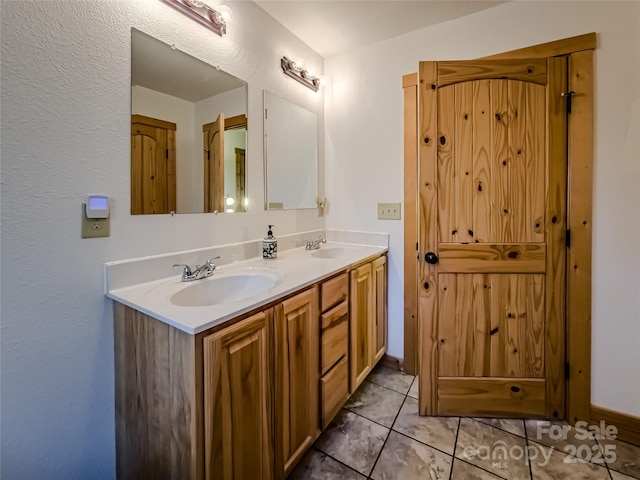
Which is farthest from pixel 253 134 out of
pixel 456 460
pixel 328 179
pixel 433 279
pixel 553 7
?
pixel 456 460

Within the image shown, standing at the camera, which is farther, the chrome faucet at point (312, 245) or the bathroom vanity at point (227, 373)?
the chrome faucet at point (312, 245)

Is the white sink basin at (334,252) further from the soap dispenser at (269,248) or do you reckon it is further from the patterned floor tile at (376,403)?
the patterned floor tile at (376,403)

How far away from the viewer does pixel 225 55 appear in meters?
1.58

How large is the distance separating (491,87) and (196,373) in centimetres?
183

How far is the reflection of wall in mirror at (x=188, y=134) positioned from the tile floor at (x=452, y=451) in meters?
1.33

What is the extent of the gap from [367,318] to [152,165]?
4.62ft

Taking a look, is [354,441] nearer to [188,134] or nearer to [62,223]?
[62,223]

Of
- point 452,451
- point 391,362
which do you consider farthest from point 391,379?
point 452,451

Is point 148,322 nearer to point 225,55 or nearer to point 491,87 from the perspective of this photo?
point 225,55

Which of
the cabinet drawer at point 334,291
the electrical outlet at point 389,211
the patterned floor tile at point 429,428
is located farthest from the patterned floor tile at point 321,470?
the electrical outlet at point 389,211

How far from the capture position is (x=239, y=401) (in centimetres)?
99

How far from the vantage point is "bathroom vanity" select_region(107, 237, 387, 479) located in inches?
35.2

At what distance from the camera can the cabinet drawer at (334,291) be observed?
1.42 metres

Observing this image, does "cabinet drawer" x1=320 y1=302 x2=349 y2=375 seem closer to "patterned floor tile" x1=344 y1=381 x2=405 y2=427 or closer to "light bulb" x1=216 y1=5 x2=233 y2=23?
"patterned floor tile" x1=344 y1=381 x2=405 y2=427
